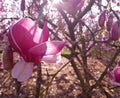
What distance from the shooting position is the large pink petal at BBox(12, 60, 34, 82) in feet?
2.24

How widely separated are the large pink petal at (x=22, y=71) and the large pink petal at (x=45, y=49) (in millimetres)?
24

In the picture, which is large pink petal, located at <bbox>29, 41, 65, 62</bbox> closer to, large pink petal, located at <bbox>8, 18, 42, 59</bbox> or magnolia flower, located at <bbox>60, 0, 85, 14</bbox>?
large pink petal, located at <bbox>8, 18, 42, 59</bbox>

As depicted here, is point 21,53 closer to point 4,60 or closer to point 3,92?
point 4,60

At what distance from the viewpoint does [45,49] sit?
674 mm

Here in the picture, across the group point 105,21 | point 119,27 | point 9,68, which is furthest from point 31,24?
point 105,21

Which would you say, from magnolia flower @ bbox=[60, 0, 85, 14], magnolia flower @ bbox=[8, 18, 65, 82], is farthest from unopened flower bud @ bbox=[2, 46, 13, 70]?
magnolia flower @ bbox=[60, 0, 85, 14]

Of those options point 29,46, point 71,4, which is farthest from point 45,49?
point 71,4

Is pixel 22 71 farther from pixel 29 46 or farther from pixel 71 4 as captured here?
pixel 71 4

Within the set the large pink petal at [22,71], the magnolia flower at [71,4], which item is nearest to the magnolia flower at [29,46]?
the large pink petal at [22,71]

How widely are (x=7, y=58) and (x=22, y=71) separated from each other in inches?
2.9

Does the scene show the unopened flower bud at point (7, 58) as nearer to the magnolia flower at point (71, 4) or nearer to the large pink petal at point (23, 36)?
the large pink petal at point (23, 36)

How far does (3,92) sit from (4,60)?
3670mm

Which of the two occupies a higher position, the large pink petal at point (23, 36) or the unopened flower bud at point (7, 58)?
the large pink petal at point (23, 36)

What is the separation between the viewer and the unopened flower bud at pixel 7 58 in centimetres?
73
